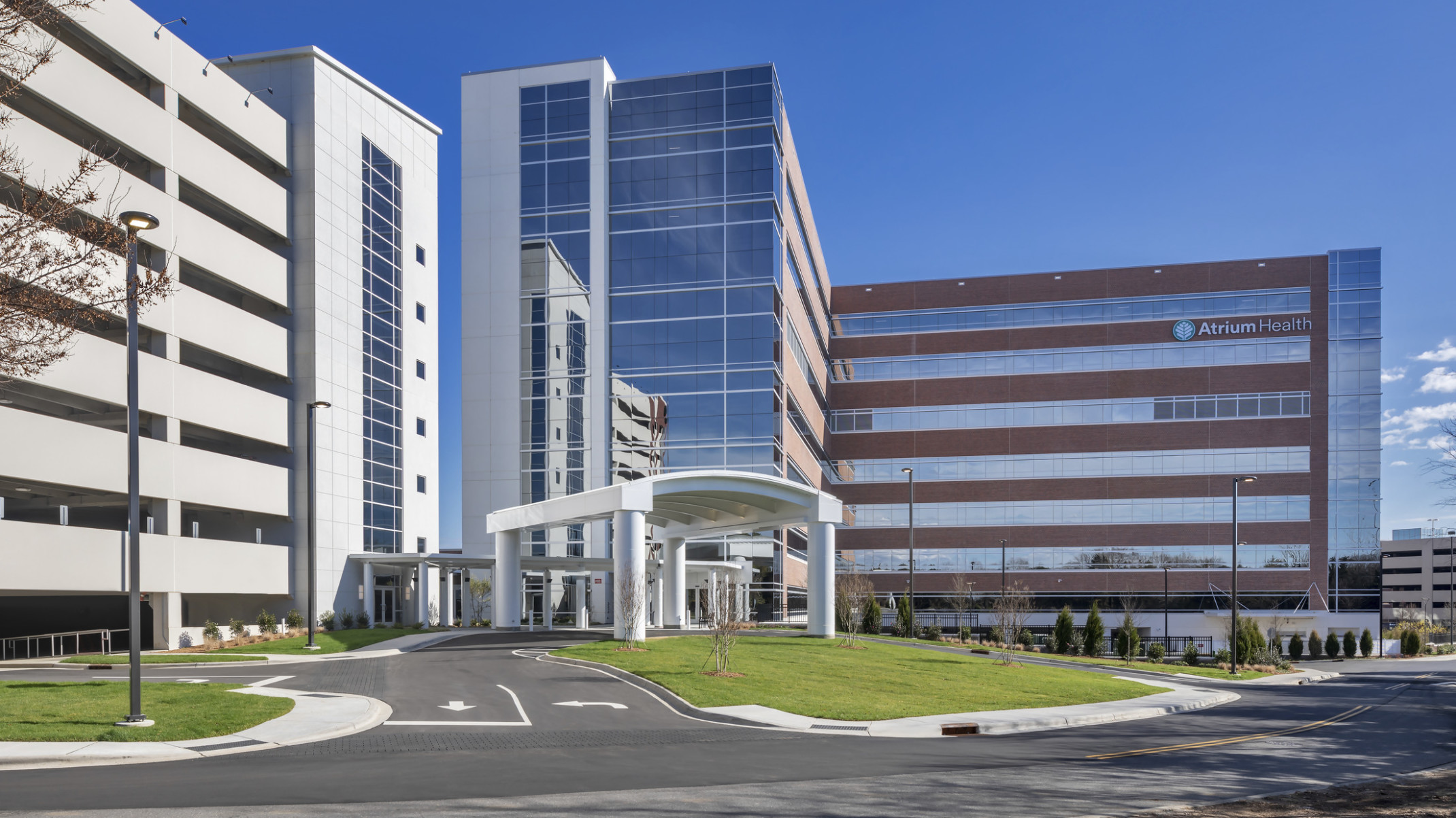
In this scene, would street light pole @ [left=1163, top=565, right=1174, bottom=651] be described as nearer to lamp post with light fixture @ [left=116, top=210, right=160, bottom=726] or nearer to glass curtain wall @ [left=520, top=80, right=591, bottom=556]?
glass curtain wall @ [left=520, top=80, right=591, bottom=556]

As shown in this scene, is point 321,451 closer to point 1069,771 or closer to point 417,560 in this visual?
point 417,560

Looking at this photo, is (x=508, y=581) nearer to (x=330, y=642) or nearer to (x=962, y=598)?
(x=330, y=642)

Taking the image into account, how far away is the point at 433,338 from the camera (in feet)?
200

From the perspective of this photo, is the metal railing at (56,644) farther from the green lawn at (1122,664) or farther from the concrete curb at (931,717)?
the green lawn at (1122,664)

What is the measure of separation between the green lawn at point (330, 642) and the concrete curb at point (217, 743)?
18.2 meters

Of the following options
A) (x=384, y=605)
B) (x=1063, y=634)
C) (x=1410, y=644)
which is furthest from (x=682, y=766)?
(x=1410, y=644)

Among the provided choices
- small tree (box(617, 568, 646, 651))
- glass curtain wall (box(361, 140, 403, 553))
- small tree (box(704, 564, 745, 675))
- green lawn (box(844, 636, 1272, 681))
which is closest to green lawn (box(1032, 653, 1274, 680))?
green lawn (box(844, 636, 1272, 681))

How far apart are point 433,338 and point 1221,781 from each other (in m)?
53.7

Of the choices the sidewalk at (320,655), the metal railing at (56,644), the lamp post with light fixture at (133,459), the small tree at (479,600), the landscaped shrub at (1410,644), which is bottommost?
the landscaped shrub at (1410,644)

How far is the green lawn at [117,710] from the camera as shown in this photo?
600 inches

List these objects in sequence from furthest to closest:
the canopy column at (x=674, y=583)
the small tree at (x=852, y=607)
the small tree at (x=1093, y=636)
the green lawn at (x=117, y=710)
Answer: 1. the canopy column at (x=674, y=583)
2. the small tree at (x=1093, y=636)
3. the small tree at (x=852, y=607)
4. the green lawn at (x=117, y=710)

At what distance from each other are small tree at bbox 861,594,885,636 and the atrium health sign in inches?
1556

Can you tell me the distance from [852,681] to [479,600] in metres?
42.1

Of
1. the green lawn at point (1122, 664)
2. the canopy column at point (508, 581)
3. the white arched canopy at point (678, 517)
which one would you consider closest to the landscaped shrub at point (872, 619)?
the green lawn at point (1122, 664)
